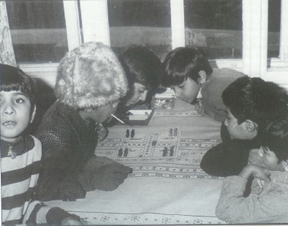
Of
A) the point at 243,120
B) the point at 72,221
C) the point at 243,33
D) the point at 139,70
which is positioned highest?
the point at 243,33

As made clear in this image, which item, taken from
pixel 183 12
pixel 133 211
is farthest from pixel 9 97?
pixel 183 12

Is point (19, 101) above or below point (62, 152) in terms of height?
above

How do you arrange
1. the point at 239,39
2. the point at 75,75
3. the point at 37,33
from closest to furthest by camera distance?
the point at 75,75 < the point at 37,33 < the point at 239,39

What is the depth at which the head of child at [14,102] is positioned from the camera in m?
0.89

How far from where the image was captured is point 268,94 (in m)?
1.08

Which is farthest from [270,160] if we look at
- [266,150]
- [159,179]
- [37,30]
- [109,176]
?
[37,30]

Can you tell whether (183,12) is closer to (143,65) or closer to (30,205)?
(143,65)

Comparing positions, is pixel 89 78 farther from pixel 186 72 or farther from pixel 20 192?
pixel 186 72

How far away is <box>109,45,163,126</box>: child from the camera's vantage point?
1.36m

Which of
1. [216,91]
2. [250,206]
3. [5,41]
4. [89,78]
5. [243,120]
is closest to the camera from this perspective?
[250,206]

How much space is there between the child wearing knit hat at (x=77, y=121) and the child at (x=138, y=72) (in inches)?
12.2

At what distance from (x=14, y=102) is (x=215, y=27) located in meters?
0.75

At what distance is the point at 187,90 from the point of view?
4.71ft

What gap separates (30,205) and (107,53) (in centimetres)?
45
